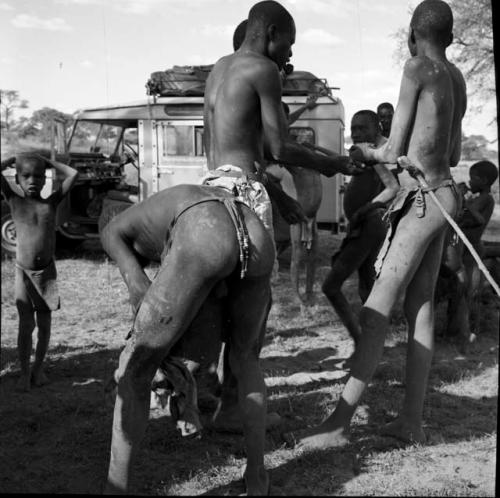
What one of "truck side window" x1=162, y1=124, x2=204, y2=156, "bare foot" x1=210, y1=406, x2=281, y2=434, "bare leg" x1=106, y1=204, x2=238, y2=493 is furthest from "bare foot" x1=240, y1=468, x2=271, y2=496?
"truck side window" x1=162, y1=124, x2=204, y2=156

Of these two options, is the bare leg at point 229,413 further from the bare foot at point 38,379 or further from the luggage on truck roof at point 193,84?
the luggage on truck roof at point 193,84

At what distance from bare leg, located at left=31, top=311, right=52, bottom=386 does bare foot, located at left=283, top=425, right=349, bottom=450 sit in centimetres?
189

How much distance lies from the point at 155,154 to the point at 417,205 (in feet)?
22.2

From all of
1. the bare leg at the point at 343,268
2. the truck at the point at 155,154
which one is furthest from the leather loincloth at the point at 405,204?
the truck at the point at 155,154

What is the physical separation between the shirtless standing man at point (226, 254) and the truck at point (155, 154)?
245 inches

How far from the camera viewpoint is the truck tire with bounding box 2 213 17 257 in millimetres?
9398

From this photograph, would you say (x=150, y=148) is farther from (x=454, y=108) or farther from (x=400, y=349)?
(x=454, y=108)

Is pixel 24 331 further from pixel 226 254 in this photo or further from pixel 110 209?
pixel 110 209

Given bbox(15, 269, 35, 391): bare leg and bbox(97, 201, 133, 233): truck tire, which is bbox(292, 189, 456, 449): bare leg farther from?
bbox(97, 201, 133, 233): truck tire

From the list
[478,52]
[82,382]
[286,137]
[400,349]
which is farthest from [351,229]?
[478,52]

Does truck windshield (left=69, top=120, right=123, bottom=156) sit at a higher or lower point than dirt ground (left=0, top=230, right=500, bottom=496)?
higher

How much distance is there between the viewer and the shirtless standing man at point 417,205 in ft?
10.7

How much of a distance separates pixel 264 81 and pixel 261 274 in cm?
88

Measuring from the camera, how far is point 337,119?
9.56 meters
